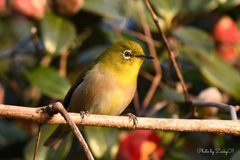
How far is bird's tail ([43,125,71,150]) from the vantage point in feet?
10.1

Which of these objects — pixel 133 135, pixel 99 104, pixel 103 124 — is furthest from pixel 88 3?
pixel 103 124

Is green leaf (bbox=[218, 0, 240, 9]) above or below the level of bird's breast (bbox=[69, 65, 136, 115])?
above

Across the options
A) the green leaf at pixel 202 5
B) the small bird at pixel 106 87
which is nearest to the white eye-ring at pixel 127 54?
the small bird at pixel 106 87

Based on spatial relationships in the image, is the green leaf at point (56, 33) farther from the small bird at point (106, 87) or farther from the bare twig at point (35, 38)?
the small bird at point (106, 87)

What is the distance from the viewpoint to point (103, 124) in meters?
2.27

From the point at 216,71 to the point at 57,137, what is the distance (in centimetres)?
200

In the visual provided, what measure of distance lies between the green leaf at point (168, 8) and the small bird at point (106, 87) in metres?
0.77

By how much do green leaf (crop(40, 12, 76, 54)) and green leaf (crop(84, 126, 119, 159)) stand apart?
3.07ft

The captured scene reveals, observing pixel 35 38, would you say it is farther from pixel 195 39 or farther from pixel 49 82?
pixel 195 39

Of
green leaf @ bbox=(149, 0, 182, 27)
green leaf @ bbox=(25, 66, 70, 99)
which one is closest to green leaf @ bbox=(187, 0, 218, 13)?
green leaf @ bbox=(149, 0, 182, 27)

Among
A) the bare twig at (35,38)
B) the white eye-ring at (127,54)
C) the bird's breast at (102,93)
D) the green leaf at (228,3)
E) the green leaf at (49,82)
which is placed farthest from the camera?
the green leaf at (228,3)

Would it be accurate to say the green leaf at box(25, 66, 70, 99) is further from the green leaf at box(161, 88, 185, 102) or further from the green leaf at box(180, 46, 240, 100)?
the green leaf at box(180, 46, 240, 100)

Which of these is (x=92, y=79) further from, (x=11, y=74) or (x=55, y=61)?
(x=11, y=74)

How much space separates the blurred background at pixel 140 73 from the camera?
10.8 feet
